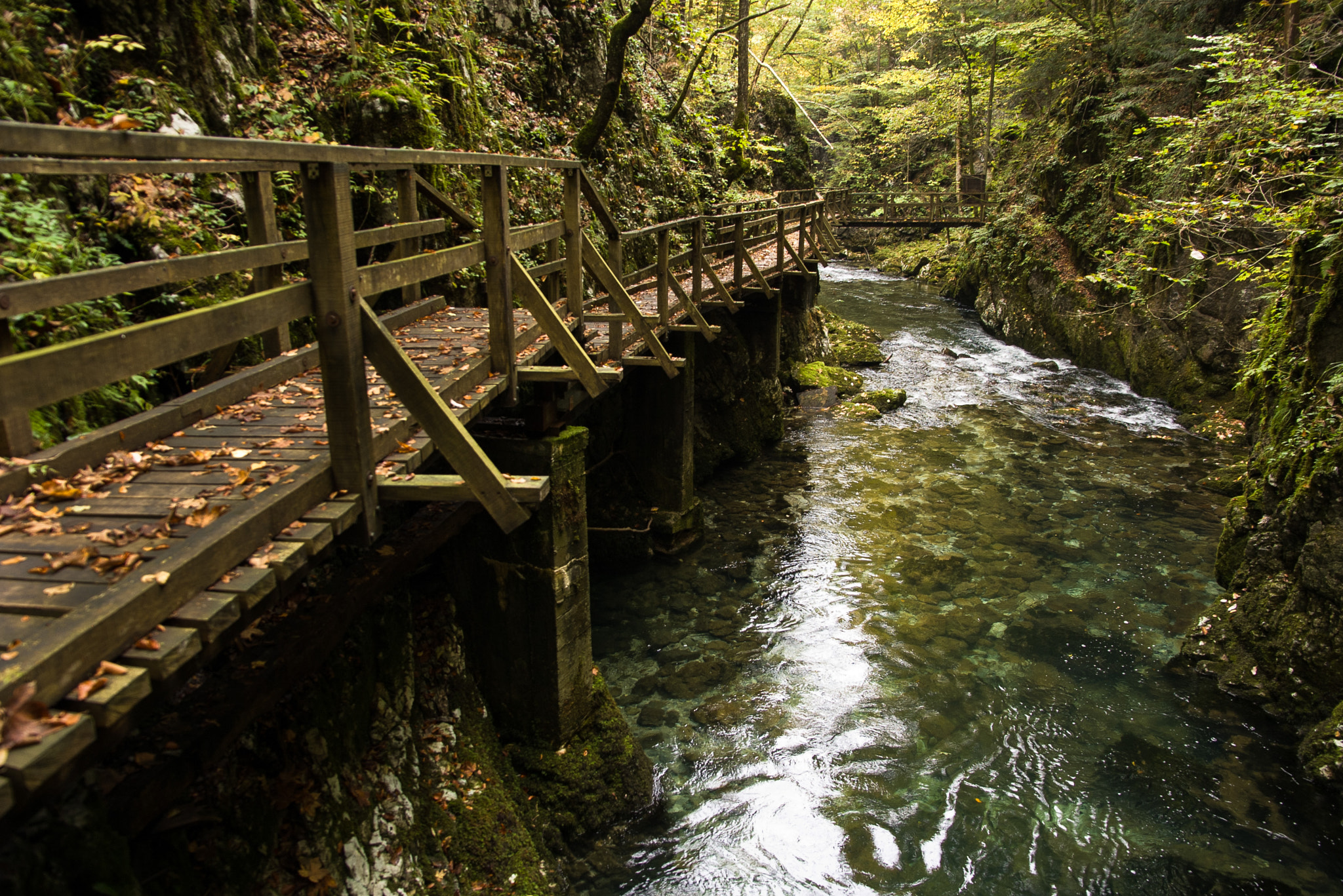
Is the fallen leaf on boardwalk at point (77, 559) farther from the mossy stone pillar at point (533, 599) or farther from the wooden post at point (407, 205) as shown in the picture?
the wooden post at point (407, 205)

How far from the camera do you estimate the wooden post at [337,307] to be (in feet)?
10.1

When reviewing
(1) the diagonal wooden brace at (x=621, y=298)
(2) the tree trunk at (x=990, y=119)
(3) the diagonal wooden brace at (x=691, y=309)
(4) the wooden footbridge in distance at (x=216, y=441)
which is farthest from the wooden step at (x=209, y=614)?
(2) the tree trunk at (x=990, y=119)

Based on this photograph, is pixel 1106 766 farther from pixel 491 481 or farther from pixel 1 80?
pixel 1 80

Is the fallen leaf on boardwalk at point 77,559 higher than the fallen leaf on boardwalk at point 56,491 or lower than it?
lower

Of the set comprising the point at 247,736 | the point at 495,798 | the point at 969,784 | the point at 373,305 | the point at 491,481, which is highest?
the point at 373,305

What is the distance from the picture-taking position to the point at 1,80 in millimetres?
4934

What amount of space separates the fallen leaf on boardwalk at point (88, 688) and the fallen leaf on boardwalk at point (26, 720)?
0.29 ft

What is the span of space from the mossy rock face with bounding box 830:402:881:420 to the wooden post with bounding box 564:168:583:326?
11.9 meters

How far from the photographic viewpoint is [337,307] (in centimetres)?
315

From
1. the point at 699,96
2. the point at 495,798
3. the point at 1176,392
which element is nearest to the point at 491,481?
the point at 495,798

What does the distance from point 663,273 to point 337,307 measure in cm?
712

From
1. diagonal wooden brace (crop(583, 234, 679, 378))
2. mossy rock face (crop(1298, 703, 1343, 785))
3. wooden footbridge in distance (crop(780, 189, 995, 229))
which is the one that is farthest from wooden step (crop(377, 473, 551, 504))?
wooden footbridge in distance (crop(780, 189, 995, 229))

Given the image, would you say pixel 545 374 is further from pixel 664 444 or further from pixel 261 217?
pixel 664 444

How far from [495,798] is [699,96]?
73.9 feet
